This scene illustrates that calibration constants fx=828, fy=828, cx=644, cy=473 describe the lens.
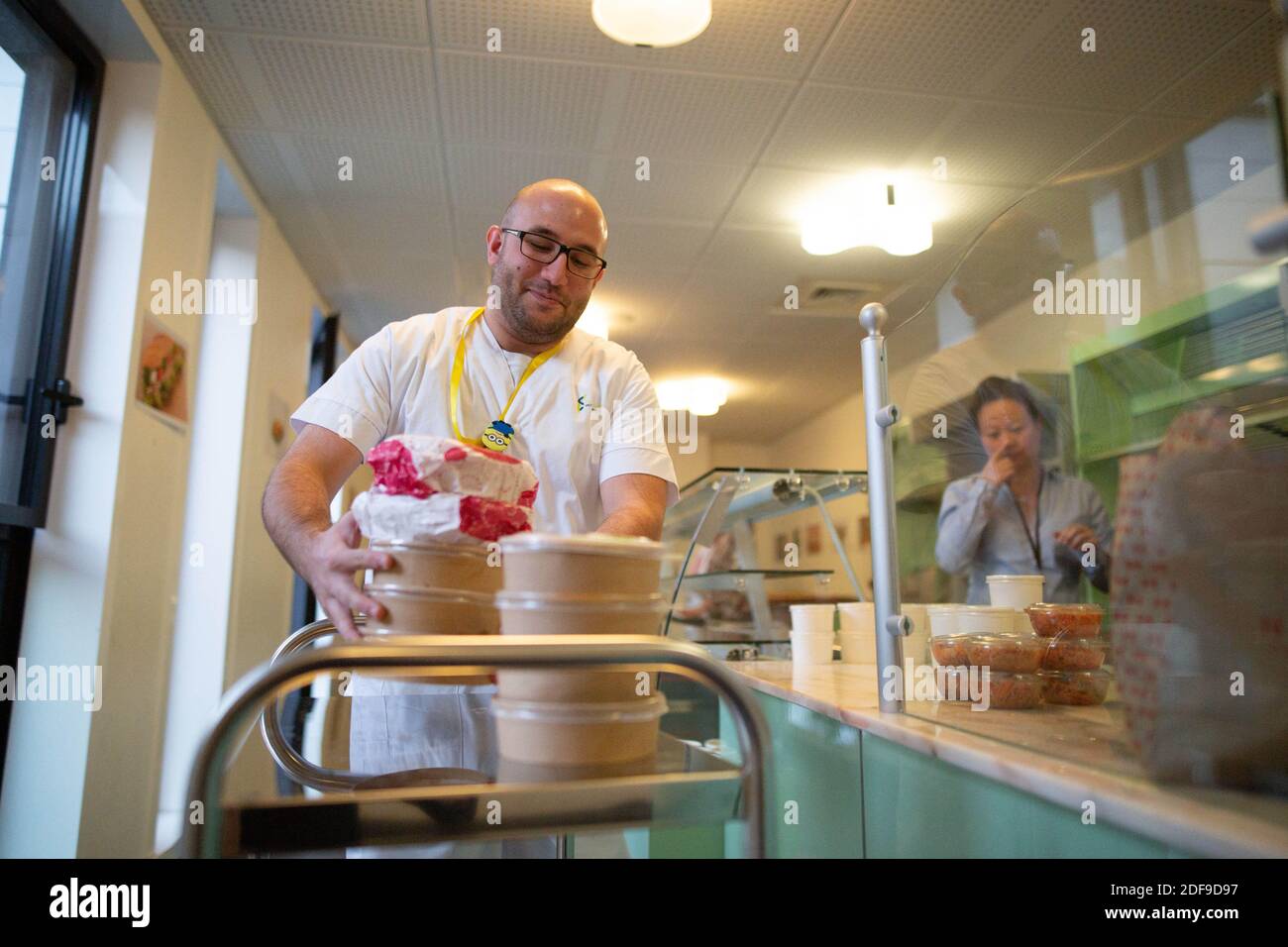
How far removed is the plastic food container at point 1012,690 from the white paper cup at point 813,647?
806 millimetres

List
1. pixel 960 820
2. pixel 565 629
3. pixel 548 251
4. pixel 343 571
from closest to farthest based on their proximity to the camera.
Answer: pixel 565 629, pixel 343 571, pixel 960 820, pixel 548 251

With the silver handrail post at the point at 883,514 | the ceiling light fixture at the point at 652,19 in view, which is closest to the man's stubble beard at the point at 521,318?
the silver handrail post at the point at 883,514

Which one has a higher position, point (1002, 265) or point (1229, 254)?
point (1002, 265)

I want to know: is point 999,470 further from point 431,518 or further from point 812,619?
point 431,518

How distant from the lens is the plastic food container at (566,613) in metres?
0.72

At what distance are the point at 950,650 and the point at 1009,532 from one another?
0.36 metres

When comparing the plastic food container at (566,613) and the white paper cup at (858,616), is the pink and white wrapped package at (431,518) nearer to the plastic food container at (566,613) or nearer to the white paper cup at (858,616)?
the plastic food container at (566,613)

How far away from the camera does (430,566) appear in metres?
0.79

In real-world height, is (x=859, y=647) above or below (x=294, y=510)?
below

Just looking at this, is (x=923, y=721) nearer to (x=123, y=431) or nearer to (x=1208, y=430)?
(x=1208, y=430)

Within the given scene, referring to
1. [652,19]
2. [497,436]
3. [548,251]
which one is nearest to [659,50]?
[652,19]
